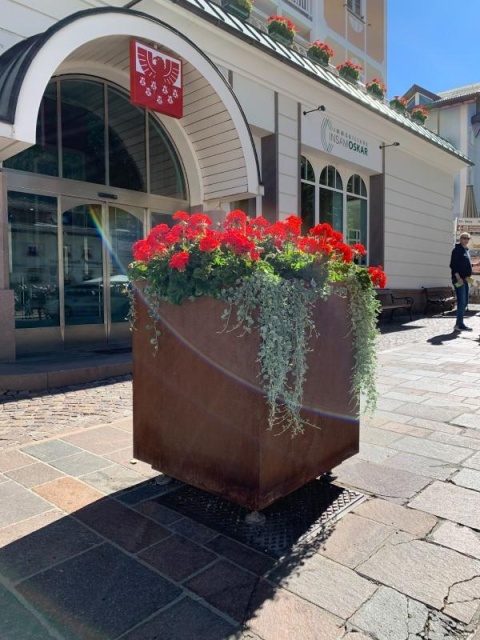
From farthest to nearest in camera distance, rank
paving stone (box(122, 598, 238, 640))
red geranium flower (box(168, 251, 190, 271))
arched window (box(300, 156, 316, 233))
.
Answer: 1. arched window (box(300, 156, 316, 233))
2. red geranium flower (box(168, 251, 190, 271))
3. paving stone (box(122, 598, 238, 640))

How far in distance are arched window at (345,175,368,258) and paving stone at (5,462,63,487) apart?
11.8 metres

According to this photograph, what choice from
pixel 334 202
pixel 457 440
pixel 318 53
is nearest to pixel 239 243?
pixel 457 440

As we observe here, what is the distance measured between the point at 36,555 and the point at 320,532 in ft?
4.51

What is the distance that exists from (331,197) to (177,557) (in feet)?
39.4

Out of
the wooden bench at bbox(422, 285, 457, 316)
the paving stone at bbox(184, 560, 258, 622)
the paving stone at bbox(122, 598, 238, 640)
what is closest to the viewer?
the paving stone at bbox(122, 598, 238, 640)

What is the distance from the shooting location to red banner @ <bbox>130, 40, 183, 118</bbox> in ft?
22.9

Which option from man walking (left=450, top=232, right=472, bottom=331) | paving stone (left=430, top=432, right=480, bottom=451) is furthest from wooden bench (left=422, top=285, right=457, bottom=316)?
paving stone (left=430, top=432, right=480, bottom=451)

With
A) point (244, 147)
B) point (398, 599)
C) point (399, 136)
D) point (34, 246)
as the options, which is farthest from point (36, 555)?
point (399, 136)

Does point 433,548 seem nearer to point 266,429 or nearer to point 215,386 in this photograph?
point 266,429

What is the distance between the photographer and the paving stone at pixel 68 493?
275 centimetres

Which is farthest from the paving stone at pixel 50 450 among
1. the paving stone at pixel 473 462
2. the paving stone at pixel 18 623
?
the paving stone at pixel 473 462

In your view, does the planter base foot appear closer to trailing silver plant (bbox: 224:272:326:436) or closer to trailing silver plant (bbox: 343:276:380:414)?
trailing silver plant (bbox: 224:272:326:436)

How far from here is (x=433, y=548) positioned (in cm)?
230

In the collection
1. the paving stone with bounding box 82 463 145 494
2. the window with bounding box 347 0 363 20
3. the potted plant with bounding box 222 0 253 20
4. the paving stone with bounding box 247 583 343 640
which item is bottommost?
the paving stone with bounding box 247 583 343 640
